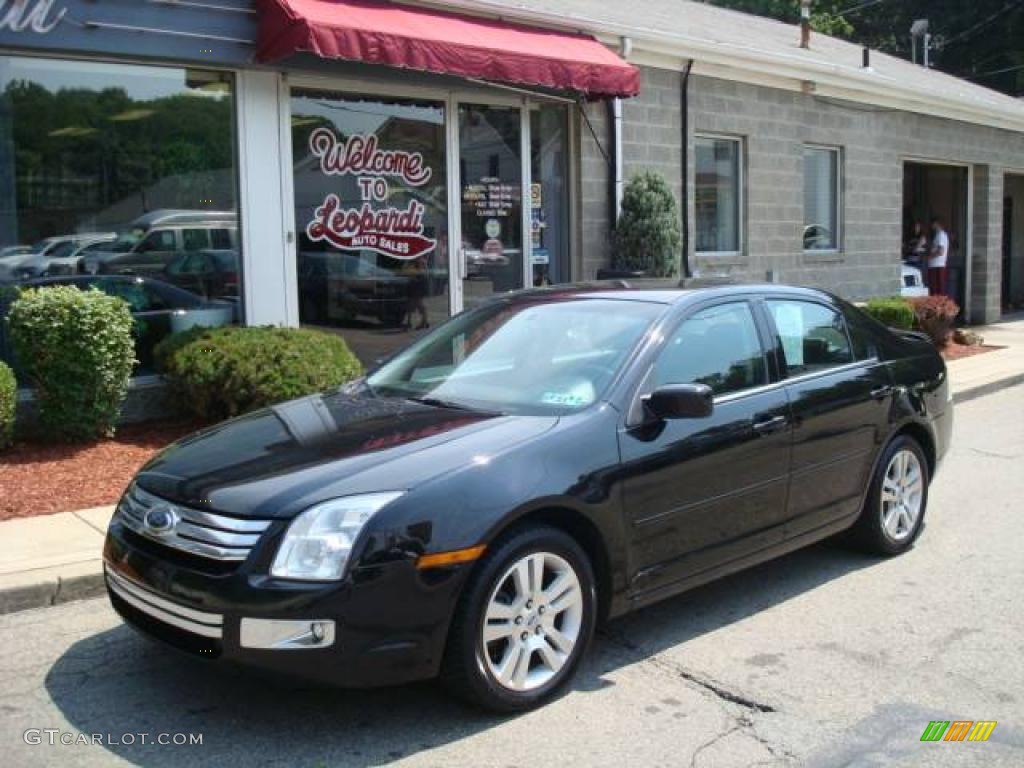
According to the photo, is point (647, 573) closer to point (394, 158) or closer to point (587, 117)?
point (394, 158)

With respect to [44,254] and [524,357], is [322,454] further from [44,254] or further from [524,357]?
[44,254]

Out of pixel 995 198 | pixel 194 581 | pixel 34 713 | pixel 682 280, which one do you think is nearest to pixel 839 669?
pixel 682 280

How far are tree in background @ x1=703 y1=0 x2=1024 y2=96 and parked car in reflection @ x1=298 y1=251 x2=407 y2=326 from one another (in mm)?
31718

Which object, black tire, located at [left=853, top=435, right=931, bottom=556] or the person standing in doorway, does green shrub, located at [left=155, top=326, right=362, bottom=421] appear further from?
the person standing in doorway

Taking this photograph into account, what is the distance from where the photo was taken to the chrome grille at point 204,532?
140 inches

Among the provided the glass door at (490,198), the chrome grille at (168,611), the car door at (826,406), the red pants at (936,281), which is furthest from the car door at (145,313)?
the red pants at (936,281)

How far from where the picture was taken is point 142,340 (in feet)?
28.8

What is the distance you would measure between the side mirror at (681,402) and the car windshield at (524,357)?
0.23m

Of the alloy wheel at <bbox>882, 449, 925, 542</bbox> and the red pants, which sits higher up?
the red pants

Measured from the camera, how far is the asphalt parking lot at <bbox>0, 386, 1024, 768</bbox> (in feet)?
11.8

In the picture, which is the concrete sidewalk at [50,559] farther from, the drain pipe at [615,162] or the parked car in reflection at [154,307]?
the drain pipe at [615,162]

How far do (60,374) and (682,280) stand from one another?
4.45 meters

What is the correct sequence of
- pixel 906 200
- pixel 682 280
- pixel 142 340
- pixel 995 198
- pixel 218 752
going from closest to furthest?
pixel 218 752 → pixel 682 280 → pixel 142 340 → pixel 995 198 → pixel 906 200

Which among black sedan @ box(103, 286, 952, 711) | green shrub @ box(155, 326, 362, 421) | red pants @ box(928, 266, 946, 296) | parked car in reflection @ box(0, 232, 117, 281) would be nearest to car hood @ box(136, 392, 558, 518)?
black sedan @ box(103, 286, 952, 711)
